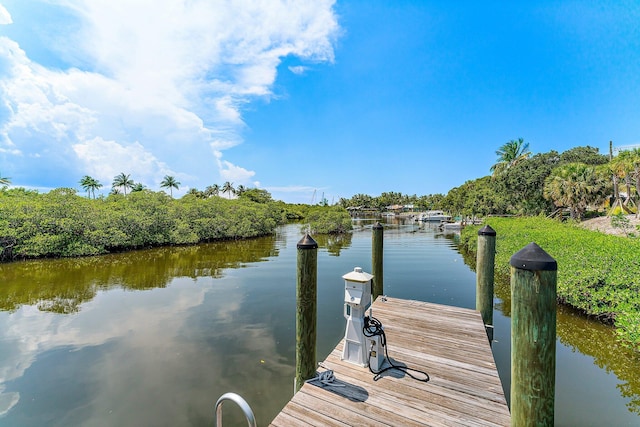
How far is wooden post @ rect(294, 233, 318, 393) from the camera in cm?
329

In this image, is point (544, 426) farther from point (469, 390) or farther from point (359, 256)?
point (359, 256)

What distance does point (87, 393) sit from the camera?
5090mm

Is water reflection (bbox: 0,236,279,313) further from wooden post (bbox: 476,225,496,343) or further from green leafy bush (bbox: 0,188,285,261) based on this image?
wooden post (bbox: 476,225,496,343)

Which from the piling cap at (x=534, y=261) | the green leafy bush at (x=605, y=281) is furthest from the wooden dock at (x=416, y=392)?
the green leafy bush at (x=605, y=281)

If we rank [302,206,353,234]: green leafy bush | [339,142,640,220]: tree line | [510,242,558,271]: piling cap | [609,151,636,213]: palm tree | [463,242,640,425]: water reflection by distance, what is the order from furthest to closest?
[302,206,353,234]: green leafy bush < [339,142,640,220]: tree line < [609,151,636,213]: palm tree < [463,242,640,425]: water reflection < [510,242,558,271]: piling cap

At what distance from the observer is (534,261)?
1747 mm

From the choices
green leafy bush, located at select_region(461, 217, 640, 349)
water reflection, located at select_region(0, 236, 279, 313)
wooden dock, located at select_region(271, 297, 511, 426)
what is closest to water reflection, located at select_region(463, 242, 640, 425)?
green leafy bush, located at select_region(461, 217, 640, 349)

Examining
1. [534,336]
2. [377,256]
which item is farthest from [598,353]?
[534,336]

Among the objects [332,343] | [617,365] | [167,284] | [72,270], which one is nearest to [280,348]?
[332,343]

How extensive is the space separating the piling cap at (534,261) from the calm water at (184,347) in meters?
4.29

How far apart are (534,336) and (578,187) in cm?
3240

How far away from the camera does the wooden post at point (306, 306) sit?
329 cm

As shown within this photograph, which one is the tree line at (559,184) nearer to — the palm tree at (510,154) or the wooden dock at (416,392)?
the palm tree at (510,154)

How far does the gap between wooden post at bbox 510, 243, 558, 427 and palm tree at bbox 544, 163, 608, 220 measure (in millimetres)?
32096
